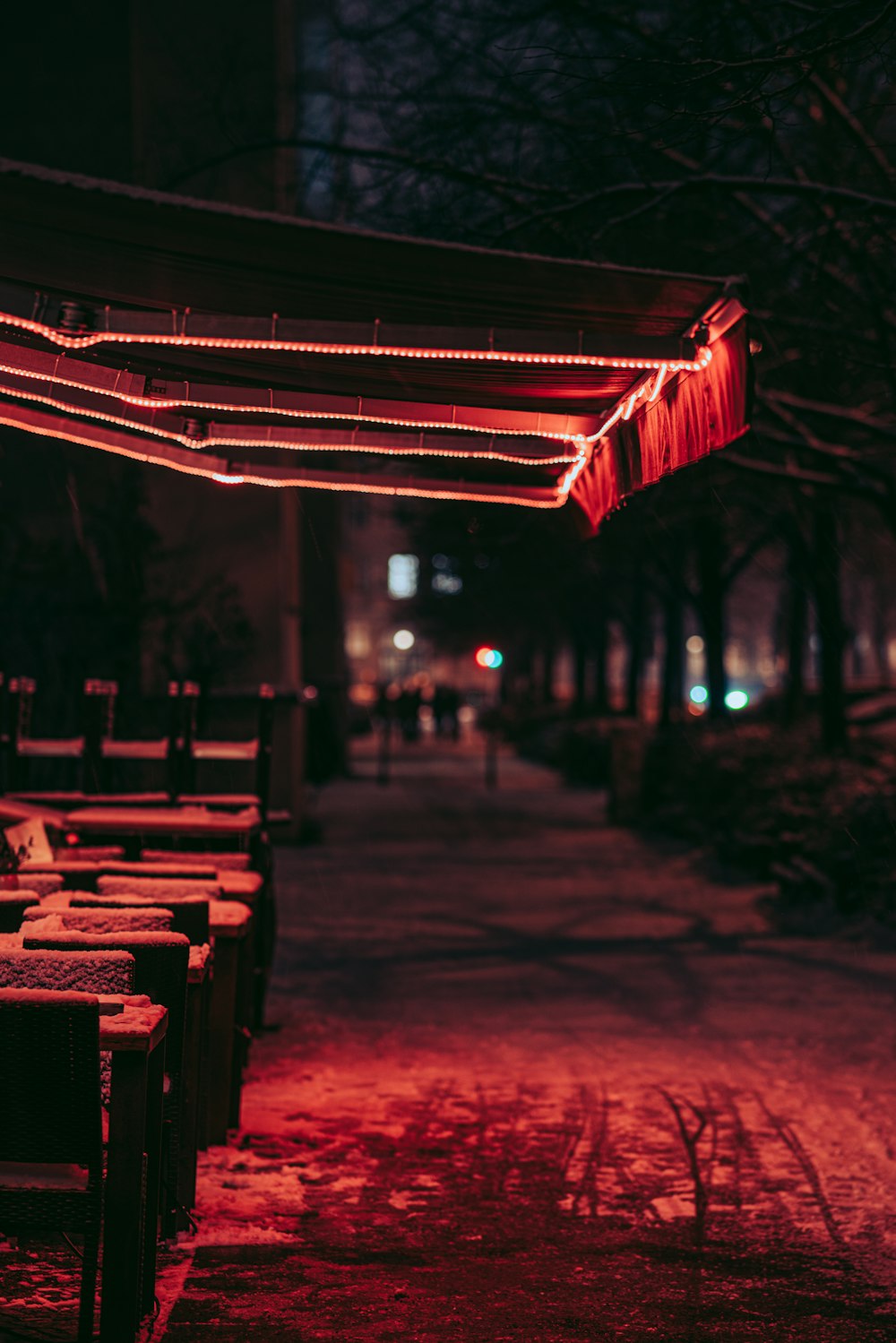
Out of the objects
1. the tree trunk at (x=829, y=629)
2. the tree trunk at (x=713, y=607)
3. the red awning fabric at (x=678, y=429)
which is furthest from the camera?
the tree trunk at (x=713, y=607)

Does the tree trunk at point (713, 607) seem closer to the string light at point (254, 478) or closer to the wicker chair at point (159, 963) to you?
the string light at point (254, 478)

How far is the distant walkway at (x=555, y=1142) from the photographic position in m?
5.05

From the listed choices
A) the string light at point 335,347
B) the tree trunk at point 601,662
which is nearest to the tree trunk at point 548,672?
the tree trunk at point 601,662

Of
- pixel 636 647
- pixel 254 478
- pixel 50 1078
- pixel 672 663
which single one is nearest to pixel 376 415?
pixel 254 478

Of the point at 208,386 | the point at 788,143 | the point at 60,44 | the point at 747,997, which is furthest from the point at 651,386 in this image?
the point at 60,44

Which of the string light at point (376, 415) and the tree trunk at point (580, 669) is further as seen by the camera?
the tree trunk at point (580, 669)

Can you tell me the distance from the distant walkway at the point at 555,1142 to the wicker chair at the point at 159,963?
0.63 meters

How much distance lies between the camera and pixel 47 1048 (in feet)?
14.0

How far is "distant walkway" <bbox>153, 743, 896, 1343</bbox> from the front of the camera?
5051 mm

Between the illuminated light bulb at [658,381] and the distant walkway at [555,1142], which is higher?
the illuminated light bulb at [658,381]

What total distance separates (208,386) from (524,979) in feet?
17.8

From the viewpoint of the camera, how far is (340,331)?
5.46m

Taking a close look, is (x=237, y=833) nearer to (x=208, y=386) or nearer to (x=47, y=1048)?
(x=208, y=386)

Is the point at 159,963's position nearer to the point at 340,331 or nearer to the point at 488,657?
the point at 340,331
